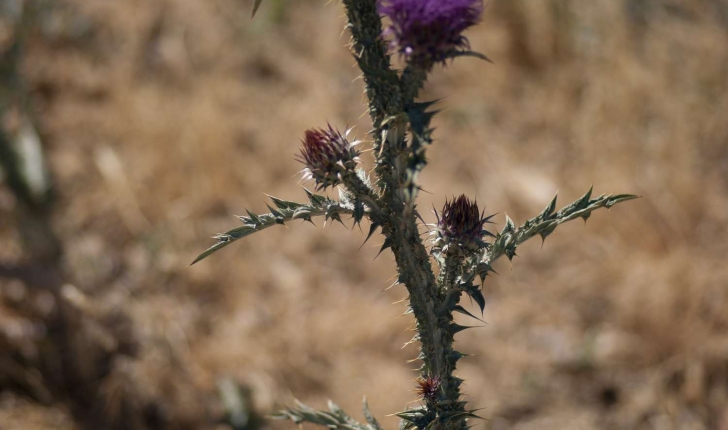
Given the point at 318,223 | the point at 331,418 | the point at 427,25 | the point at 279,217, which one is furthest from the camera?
the point at 318,223

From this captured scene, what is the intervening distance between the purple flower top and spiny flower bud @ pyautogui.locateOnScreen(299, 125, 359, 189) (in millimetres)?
253

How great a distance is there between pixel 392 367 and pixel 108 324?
4.84 feet

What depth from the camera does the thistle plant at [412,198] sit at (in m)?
1.12

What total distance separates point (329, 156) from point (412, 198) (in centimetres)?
27

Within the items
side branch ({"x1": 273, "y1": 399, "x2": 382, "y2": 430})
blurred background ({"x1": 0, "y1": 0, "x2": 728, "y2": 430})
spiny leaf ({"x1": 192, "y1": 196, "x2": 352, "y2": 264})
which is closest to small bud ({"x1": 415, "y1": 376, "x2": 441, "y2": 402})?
side branch ({"x1": 273, "y1": 399, "x2": 382, "y2": 430})

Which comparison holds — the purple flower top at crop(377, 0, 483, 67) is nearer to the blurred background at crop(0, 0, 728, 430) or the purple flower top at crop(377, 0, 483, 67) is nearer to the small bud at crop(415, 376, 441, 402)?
the small bud at crop(415, 376, 441, 402)

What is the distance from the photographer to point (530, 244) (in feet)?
14.2

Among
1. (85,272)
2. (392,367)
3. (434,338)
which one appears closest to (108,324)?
(85,272)

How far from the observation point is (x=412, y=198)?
1.12 metres

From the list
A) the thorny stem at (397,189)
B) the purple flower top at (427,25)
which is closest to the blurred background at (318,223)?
the thorny stem at (397,189)

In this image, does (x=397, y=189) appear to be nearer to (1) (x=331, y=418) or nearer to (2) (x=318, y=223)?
(1) (x=331, y=418)

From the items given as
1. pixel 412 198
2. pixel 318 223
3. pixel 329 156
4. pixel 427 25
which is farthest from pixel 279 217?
pixel 318 223

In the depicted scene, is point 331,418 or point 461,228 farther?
point 331,418

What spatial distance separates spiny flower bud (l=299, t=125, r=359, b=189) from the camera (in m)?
1.32
